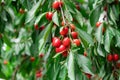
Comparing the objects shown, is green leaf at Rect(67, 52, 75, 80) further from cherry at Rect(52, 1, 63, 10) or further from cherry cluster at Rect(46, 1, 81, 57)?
cherry at Rect(52, 1, 63, 10)

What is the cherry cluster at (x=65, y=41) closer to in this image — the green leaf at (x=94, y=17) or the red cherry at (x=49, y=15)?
the red cherry at (x=49, y=15)

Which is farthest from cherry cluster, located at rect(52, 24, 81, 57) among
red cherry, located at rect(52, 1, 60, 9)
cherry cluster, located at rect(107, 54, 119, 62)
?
cherry cluster, located at rect(107, 54, 119, 62)

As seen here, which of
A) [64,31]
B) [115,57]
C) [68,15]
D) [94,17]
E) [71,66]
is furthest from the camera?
[94,17]

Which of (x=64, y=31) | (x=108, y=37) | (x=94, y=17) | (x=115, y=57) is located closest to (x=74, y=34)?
(x=64, y=31)

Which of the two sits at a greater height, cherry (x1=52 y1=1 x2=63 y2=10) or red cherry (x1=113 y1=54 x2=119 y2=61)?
cherry (x1=52 y1=1 x2=63 y2=10)

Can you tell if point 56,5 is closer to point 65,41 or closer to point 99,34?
point 65,41

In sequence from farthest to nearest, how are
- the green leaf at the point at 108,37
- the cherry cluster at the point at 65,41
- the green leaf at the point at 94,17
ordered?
the green leaf at the point at 94,17, the green leaf at the point at 108,37, the cherry cluster at the point at 65,41

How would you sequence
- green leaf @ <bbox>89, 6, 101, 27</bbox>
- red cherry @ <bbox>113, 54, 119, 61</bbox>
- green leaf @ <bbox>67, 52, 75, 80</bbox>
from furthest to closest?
green leaf @ <bbox>89, 6, 101, 27</bbox>, red cherry @ <bbox>113, 54, 119, 61</bbox>, green leaf @ <bbox>67, 52, 75, 80</bbox>

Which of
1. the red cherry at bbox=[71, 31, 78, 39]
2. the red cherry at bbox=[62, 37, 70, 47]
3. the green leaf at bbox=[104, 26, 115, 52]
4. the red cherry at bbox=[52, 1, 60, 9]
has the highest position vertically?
the red cherry at bbox=[52, 1, 60, 9]

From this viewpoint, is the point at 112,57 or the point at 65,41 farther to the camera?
the point at 112,57

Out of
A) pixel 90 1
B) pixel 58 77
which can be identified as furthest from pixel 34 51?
pixel 58 77

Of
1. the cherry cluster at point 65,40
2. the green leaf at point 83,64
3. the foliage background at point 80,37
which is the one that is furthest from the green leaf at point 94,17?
the green leaf at point 83,64

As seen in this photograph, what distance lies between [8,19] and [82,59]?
1.47 m

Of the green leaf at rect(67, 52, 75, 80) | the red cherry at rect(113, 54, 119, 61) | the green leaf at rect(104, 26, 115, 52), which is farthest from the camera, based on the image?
the red cherry at rect(113, 54, 119, 61)
